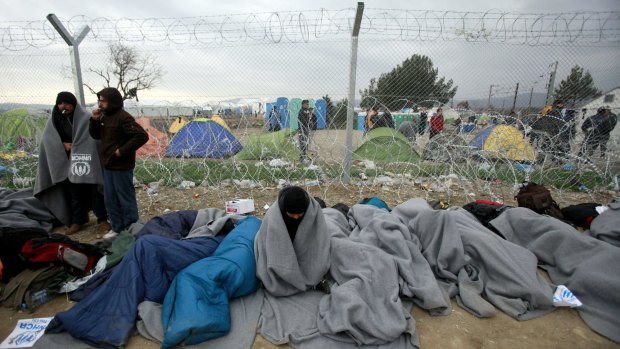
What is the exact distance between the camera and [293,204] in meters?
2.35

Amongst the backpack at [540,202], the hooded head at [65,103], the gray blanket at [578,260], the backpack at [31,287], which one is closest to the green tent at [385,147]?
the backpack at [540,202]

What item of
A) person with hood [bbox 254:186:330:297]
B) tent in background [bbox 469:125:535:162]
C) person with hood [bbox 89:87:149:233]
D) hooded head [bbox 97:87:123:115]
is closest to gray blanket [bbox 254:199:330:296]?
person with hood [bbox 254:186:330:297]

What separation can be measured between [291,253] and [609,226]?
9.99 ft

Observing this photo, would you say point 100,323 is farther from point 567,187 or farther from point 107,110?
point 567,187

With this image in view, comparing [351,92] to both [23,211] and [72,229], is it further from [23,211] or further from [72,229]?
[23,211]

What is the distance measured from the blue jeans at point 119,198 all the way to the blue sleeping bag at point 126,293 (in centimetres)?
125

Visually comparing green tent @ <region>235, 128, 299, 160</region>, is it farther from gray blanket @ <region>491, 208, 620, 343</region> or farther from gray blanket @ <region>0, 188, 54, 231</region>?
gray blanket @ <region>491, 208, 620, 343</region>

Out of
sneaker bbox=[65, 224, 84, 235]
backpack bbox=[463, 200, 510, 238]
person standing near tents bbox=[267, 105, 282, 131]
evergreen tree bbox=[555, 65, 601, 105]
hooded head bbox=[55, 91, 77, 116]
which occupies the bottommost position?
sneaker bbox=[65, 224, 84, 235]

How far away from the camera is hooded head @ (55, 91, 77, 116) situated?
131 inches

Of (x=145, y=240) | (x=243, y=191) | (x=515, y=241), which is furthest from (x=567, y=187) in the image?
(x=145, y=240)

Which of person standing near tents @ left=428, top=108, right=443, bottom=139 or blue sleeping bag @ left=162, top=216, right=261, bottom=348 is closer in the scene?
blue sleeping bag @ left=162, top=216, right=261, bottom=348

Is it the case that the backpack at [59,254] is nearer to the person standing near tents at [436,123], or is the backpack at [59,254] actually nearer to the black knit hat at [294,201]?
the black knit hat at [294,201]

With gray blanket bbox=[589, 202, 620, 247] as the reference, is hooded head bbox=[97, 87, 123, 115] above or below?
above

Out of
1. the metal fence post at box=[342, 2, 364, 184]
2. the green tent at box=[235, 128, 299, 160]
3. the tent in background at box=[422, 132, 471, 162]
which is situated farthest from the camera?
the green tent at box=[235, 128, 299, 160]
